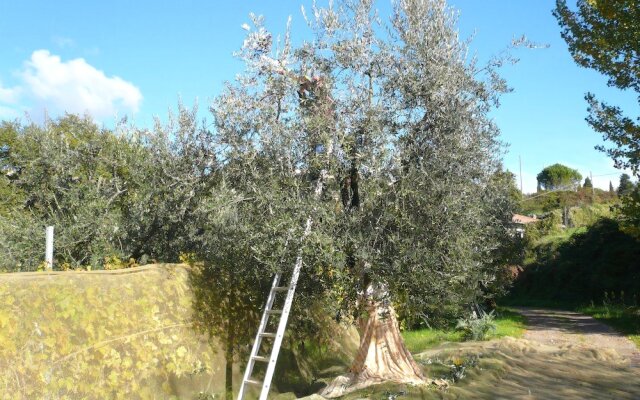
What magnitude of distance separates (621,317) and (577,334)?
13.5 feet

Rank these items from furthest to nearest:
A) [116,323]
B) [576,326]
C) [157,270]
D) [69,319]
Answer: [576,326]
[157,270]
[116,323]
[69,319]

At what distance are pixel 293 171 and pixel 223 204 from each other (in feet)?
3.49

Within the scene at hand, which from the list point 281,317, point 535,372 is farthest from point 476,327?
point 281,317

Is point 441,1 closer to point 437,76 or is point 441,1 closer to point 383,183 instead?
point 437,76

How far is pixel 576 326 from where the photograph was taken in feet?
65.9

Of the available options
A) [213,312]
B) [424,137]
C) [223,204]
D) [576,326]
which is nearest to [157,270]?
[213,312]

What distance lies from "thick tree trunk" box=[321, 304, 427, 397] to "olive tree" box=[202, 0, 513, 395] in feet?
0.39

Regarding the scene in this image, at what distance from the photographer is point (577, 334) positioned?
18000 millimetres

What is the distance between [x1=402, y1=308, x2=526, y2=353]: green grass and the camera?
15.1 metres

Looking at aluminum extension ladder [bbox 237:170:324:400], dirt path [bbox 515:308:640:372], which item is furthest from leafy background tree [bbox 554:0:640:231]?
aluminum extension ladder [bbox 237:170:324:400]

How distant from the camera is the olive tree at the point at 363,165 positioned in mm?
7805

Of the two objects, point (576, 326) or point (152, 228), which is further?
point (576, 326)

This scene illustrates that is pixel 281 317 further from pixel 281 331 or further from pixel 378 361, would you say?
pixel 378 361

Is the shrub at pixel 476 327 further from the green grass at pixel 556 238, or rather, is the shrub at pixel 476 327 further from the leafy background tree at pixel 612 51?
the green grass at pixel 556 238
